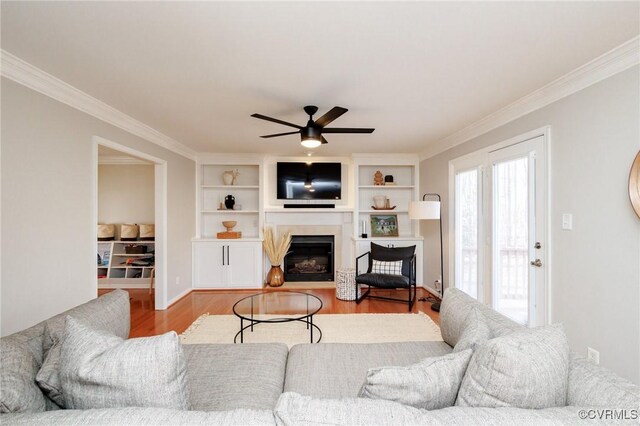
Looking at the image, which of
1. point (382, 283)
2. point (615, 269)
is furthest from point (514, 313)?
point (382, 283)

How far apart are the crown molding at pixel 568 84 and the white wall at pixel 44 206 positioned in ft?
12.8

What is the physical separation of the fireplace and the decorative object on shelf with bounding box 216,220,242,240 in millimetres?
1016

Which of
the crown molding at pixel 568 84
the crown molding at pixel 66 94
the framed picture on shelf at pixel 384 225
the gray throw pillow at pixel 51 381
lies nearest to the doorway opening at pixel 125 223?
the crown molding at pixel 66 94

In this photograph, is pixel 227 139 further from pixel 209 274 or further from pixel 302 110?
pixel 209 274

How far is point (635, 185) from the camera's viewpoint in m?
1.74

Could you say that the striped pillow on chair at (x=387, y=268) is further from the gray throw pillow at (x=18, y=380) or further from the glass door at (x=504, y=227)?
the gray throw pillow at (x=18, y=380)

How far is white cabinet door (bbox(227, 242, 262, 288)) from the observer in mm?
4836

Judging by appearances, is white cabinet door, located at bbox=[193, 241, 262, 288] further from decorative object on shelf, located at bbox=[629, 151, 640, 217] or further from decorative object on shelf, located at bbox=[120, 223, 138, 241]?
decorative object on shelf, located at bbox=[629, 151, 640, 217]

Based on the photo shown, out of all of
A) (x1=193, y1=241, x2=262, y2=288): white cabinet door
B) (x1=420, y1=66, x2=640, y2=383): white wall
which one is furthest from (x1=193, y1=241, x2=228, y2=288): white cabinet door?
(x1=420, y1=66, x2=640, y2=383): white wall

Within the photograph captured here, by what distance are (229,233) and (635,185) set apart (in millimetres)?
4781

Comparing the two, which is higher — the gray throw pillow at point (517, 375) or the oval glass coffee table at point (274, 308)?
the gray throw pillow at point (517, 375)

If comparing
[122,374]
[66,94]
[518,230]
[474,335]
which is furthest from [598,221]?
[66,94]

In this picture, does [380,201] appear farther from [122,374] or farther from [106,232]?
[106,232]

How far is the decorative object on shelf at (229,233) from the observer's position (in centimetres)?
491
